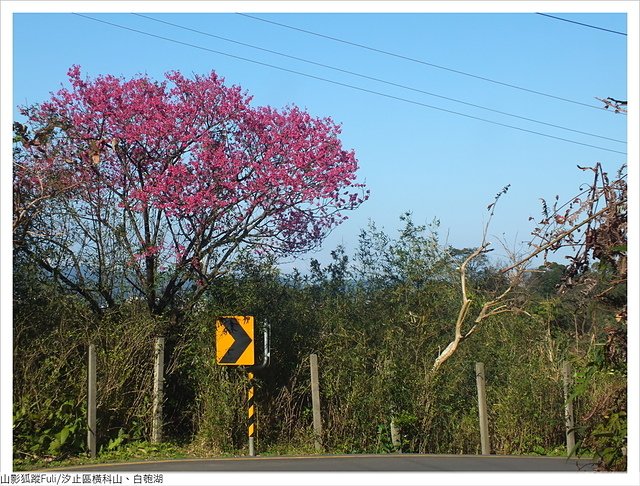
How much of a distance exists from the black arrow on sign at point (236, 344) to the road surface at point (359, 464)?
4.05 feet

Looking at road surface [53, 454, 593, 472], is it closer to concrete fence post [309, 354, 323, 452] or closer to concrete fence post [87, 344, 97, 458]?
concrete fence post [309, 354, 323, 452]

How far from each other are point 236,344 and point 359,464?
2356mm

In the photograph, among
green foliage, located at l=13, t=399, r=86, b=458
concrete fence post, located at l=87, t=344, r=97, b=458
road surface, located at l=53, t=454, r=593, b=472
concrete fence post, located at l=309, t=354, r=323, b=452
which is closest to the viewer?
road surface, located at l=53, t=454, r=593, b=472

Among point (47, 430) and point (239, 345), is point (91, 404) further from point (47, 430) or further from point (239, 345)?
point (239, 345)

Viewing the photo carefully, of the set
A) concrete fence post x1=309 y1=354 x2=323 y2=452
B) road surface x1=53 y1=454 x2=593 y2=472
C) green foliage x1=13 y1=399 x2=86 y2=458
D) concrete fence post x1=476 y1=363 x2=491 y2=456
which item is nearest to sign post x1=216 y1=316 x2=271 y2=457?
concrete fence post x1=309 y1=354 x2=323 y2=452

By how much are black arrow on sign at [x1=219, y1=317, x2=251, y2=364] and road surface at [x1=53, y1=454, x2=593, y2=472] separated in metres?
1.24

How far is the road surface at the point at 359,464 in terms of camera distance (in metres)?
9.61

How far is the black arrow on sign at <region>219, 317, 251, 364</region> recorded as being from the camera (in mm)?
11391

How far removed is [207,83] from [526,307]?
5.79 meters

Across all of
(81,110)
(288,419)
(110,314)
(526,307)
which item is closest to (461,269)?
(526,307)

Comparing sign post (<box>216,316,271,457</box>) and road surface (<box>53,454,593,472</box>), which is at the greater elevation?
sign post (<box>216,316,271,457</box>)

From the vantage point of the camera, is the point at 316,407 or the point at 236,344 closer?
the point at 236,344

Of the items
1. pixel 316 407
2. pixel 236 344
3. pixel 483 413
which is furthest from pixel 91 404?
pixel 483 413

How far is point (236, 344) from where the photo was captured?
11.4 meters
